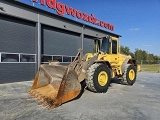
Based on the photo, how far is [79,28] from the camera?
19.5 metres

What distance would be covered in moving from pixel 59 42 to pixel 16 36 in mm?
4623

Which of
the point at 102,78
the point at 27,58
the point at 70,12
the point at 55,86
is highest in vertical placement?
the point at 70,12

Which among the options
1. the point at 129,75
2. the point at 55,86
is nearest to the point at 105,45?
the point at 129,75

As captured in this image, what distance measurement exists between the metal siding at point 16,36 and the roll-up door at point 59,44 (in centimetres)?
136

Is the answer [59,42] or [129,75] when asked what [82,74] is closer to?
[129,75]

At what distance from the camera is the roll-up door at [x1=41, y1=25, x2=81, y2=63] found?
15.8 m

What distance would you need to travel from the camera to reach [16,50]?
13.3 metres

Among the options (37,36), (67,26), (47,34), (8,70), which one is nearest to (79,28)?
(67,26)

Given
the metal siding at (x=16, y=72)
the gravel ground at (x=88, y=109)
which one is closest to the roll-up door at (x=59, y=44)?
the metal siding at (x=16, y=72)

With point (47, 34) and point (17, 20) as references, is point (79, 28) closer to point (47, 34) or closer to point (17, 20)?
point (47, 34)

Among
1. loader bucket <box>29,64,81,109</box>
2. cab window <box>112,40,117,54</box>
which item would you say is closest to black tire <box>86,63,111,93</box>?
loader bucket <box>29,64,81,109</box>

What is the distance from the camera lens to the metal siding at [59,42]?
625 inches

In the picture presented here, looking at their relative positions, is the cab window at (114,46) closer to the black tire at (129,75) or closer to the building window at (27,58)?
the black tire at (129,75)

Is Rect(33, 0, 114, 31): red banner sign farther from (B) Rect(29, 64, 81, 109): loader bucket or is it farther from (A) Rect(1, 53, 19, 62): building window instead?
(B) Rect(29, 64, 81, 109): loader bucket
